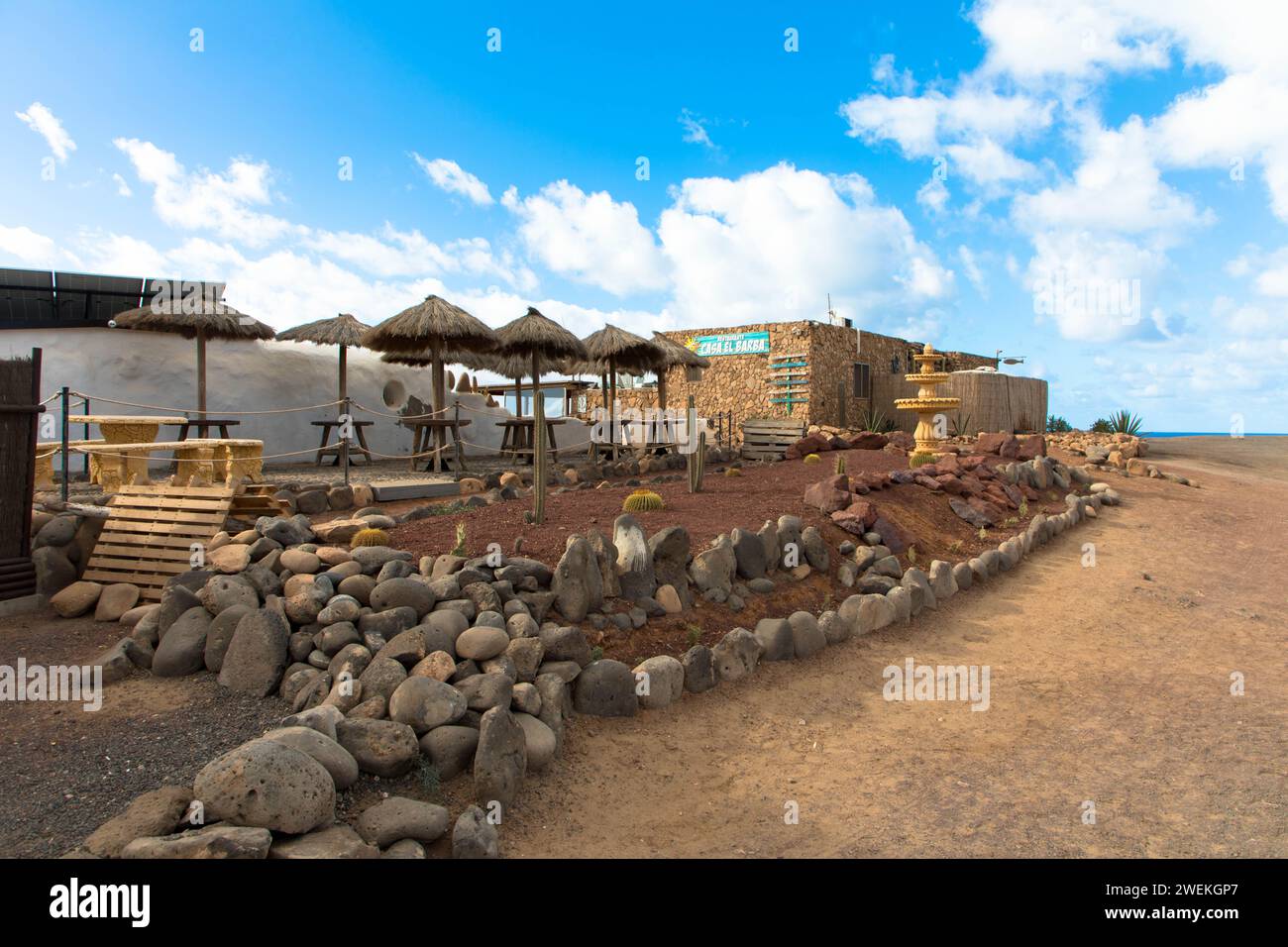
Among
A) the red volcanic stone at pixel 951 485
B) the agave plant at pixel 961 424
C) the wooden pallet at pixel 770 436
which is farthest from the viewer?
the agave plant at pixel 961 424

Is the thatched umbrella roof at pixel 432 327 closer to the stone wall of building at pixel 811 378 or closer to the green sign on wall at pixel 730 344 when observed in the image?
the stone wall of building at pixel 811 378

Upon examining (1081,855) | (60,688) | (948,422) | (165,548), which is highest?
(948,422)

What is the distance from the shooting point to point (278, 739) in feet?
10.7

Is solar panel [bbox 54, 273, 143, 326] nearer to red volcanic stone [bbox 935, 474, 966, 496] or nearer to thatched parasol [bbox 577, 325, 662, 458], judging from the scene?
thatched parasol [bbox 577, 325, 662, 458]

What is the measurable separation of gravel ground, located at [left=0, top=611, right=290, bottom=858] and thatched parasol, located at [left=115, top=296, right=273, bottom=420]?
891 centimetres

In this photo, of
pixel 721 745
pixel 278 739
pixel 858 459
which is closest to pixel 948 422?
pixel 858 459

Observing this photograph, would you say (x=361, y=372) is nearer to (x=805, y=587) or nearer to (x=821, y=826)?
(x=805, y=587)

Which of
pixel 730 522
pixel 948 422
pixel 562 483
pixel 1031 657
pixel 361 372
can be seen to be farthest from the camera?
pixel 948 422

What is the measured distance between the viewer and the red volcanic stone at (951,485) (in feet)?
33.6

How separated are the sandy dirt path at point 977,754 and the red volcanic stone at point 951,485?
285 cm

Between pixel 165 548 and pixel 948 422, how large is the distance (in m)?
19.1

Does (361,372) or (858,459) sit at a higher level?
(361,372)

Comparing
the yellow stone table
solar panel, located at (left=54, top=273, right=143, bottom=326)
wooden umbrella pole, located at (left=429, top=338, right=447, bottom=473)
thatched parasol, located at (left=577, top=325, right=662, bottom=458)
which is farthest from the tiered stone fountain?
solar panel, located at (left=54, top=273, right=143, bottom=326)

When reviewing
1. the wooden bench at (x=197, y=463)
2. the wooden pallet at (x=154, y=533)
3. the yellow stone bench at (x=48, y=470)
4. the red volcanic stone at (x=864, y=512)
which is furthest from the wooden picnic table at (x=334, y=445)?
the red volcanic stone at (x=864, y=512)
